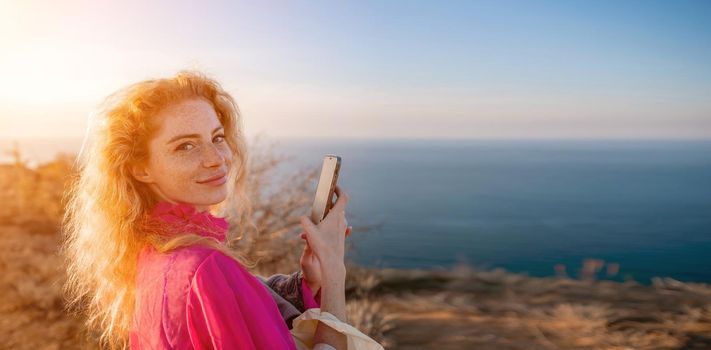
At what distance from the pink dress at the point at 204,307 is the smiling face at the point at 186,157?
203 mm

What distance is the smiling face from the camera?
1.50m

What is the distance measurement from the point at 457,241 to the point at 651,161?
72282 mm

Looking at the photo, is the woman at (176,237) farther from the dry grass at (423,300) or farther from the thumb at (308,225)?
the dry grass at (423,300)

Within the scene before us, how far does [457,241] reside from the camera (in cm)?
4291

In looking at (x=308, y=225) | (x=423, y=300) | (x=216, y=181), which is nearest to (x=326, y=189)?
(x=308, y=225)

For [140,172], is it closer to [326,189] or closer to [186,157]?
[186,157]

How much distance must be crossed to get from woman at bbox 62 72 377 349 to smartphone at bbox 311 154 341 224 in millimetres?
28

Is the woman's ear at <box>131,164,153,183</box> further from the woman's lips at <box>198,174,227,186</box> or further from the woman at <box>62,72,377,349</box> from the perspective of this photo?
the woman's lips at <box>198,174,227,186</box>

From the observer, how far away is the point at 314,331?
1.56 meters

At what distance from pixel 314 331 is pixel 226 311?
1.18ft

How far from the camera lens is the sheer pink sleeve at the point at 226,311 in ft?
4.15

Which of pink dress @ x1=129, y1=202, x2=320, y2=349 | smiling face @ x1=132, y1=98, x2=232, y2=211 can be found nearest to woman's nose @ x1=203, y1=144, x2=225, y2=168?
smiling face @ x1=132, y1=98, x2=232, y2=211

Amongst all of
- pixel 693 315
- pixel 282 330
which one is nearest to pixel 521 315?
pixel 693 315

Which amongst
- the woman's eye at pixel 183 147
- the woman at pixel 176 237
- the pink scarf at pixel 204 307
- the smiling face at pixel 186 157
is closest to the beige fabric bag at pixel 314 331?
the woman at pixel 176 237
